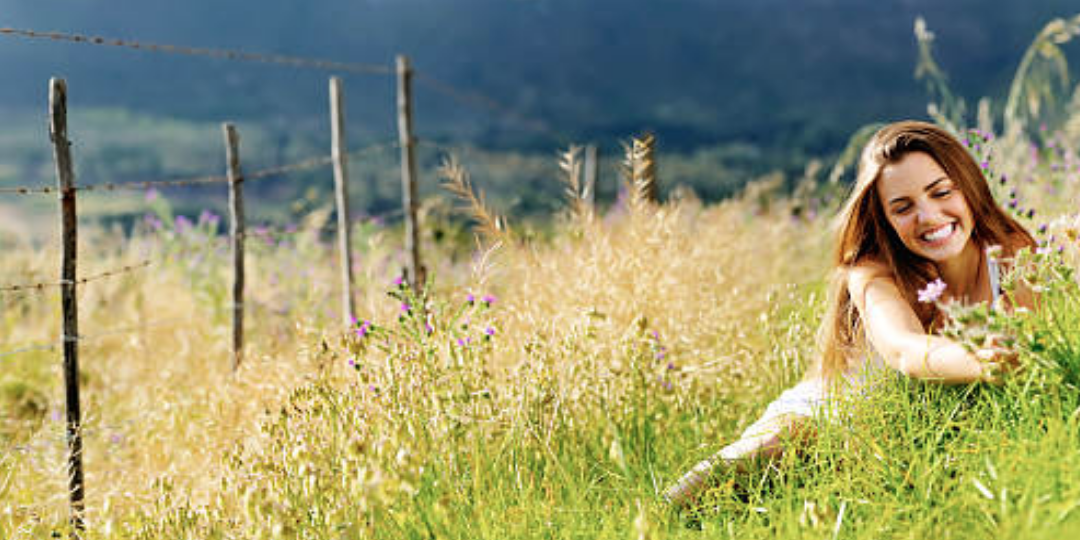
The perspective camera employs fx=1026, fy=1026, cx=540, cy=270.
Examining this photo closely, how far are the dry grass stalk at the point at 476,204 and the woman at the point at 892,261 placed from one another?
1016 mm

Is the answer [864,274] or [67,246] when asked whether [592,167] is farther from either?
[864,274]

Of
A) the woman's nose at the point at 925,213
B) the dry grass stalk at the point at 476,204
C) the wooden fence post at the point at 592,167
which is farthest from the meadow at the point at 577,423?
the wooden fence post at the point at 592,167

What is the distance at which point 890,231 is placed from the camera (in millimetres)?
2789

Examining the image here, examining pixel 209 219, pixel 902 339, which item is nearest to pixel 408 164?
pixel 209 219

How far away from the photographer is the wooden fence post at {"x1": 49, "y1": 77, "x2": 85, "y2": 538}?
135 inches

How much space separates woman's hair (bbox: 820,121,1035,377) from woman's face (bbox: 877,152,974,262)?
0.11 ft

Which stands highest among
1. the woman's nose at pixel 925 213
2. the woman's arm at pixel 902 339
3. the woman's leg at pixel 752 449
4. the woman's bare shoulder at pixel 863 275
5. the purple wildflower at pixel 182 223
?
the purple wildflower at pixel 182 223

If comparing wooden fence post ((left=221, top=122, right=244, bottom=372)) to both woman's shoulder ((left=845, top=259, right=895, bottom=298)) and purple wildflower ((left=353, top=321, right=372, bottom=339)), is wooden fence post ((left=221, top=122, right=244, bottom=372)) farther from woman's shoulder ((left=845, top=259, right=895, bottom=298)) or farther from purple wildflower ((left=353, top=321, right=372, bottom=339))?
woman's shoulder ((left=845, top=259, right=895, bottom=298))

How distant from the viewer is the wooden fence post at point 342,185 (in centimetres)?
526

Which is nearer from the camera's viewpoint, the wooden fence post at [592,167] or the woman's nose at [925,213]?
the woman's nose at [925,213]

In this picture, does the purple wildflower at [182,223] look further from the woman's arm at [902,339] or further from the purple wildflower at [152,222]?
the woman's arm at [902,339]

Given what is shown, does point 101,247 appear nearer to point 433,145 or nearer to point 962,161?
point 433,145

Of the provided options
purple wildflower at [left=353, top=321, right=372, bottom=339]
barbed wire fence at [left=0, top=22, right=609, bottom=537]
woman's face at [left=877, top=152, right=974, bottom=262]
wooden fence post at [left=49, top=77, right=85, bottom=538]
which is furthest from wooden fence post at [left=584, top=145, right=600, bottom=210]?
purple wildflower at [left=353, top=321, right=372, bottom=339]

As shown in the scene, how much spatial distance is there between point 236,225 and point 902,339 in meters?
3.32
